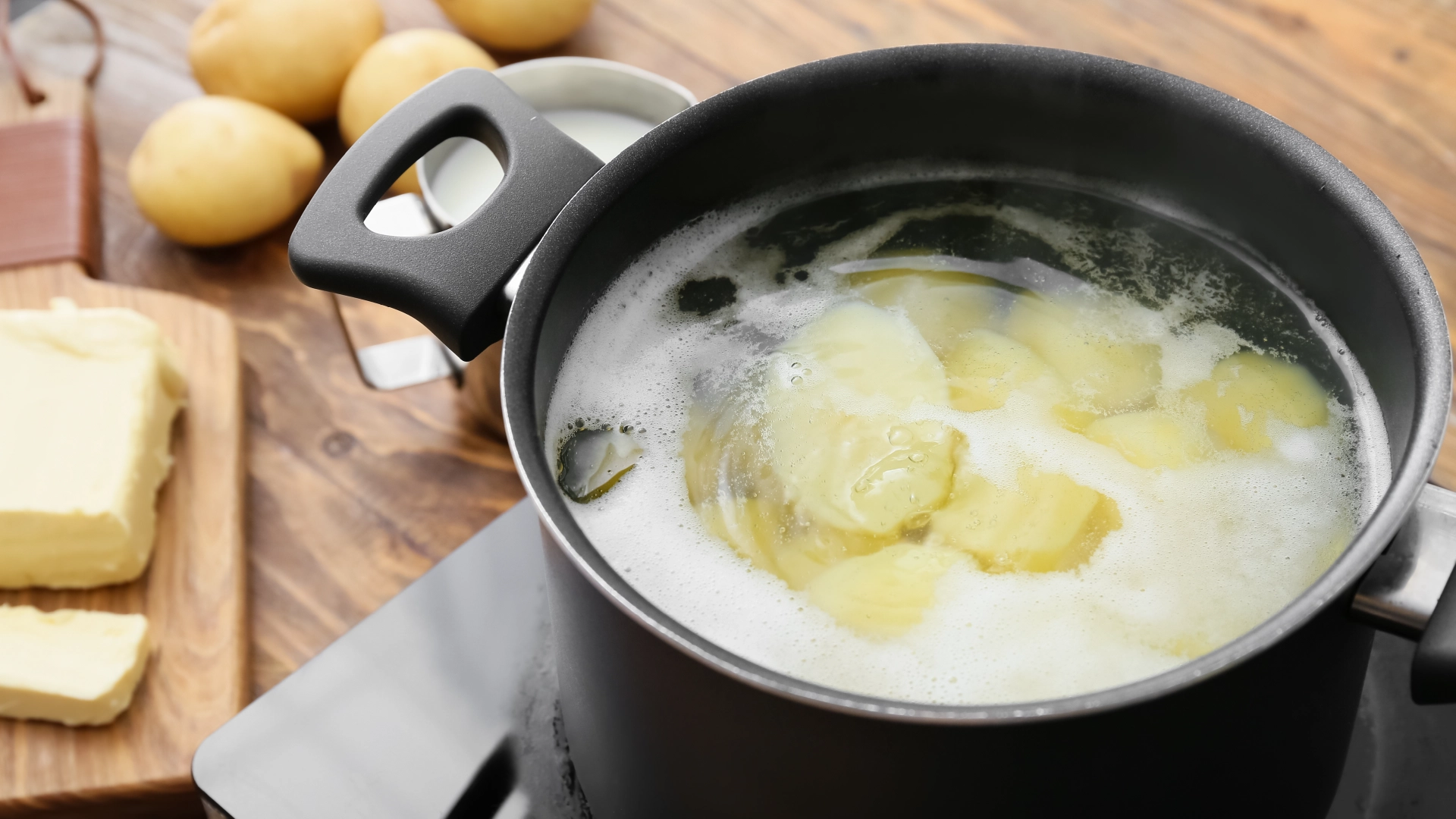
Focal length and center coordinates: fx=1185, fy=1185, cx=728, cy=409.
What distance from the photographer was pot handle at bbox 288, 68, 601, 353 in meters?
0.44

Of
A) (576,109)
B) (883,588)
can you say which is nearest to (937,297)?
(883,588)

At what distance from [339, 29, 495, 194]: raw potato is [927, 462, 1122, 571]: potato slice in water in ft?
1.82

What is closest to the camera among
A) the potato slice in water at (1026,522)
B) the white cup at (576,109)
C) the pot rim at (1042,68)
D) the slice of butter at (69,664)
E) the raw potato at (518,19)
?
the pot rim at (1042,68)

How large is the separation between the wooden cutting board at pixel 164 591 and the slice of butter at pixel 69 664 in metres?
0.01

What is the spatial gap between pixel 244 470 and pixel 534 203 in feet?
1.35

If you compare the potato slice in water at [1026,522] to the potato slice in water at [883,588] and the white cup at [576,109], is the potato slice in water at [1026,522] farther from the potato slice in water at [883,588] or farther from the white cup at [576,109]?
the white cup at [576,109]

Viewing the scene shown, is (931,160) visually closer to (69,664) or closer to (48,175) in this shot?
(69,664)

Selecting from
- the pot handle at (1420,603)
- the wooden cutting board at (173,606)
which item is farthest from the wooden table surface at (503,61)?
the pot handle at (1420,603)

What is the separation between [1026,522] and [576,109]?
0.56m

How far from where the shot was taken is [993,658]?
392 millimetres

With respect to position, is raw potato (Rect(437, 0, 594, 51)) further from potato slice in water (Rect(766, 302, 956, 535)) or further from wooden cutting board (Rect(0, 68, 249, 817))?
potato slice in water (Rect(766, 302, 956, 535))

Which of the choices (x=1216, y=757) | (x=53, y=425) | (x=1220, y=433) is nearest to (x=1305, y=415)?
(x=1220, y=433)

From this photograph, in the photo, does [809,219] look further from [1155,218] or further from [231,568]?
[231,568]

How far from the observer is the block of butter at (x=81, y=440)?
69 cm
